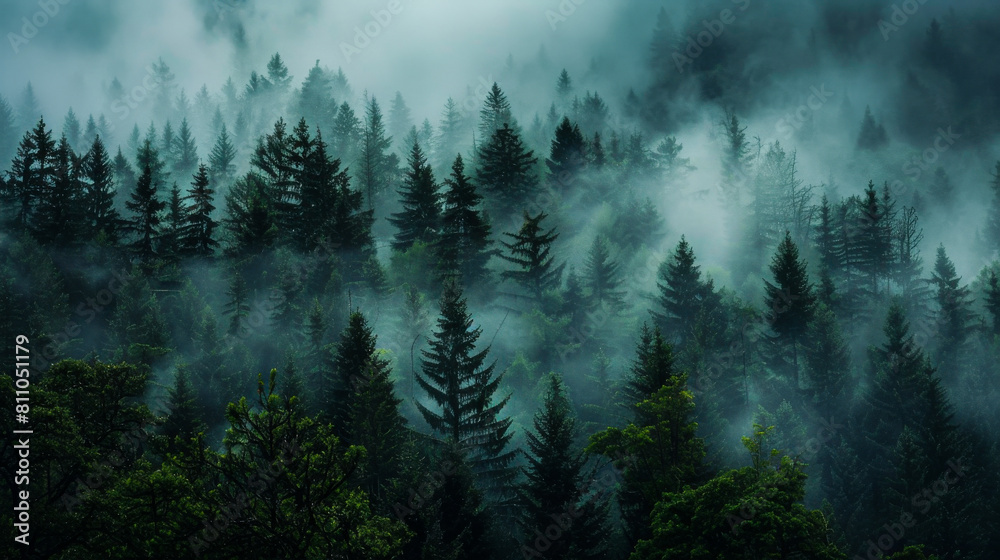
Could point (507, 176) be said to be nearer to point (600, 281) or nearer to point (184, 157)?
point (600, 281)

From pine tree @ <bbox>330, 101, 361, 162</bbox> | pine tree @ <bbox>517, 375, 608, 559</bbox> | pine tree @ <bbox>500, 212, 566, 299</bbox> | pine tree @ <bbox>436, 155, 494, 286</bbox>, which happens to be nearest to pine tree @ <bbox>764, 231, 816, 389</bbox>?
pine tree @ <bbox>500, 212, 566, 299</bbox>

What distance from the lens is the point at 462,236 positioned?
5297cm

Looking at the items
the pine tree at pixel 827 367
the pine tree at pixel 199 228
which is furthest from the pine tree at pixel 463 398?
the pine tree at pixel 199 228

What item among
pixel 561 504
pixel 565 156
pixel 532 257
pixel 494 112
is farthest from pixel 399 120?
pixel 561 504

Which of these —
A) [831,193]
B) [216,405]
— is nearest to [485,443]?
[216,405]

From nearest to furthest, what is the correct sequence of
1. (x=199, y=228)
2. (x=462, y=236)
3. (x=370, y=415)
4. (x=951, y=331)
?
(x=370, y=415) → (x=199, y=228) → (x=462, y=236) → (x=951, y=331)

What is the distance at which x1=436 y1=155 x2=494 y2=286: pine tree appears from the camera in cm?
5172

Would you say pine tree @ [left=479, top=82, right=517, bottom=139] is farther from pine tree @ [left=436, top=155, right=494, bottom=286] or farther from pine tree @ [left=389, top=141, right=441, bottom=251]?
pine tree @ [left=436, top=155, right=494, bottom=286]

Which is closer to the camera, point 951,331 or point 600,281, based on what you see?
point 951,331

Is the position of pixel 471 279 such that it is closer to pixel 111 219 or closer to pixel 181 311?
pixel 181 311

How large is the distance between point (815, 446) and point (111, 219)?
196 ft

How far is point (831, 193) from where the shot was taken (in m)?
117

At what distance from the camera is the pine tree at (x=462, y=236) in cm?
5172

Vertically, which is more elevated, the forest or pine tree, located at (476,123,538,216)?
pine tree, located at (476,123,538,216)
